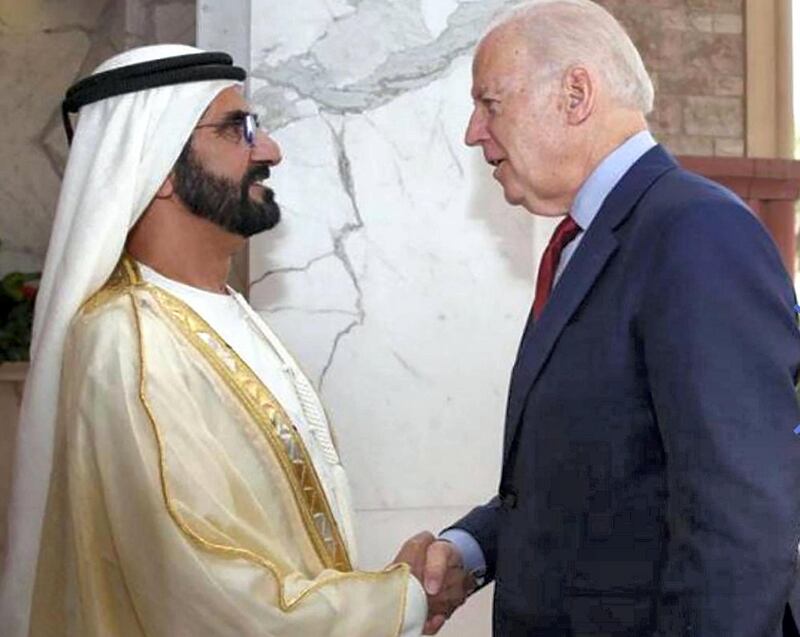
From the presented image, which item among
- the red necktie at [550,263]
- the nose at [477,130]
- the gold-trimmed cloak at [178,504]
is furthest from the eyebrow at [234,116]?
the red necktie at [550,263]

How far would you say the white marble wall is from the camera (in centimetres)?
366

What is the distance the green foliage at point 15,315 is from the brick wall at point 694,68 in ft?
18.8

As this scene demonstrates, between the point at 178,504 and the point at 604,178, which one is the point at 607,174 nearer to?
the point at 604,178

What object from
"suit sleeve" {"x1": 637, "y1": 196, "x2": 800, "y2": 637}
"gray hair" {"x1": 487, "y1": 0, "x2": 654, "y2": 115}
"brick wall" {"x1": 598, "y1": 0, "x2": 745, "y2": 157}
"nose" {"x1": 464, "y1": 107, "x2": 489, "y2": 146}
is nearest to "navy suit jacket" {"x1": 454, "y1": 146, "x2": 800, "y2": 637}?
"suit sleeve" {"x1": 637, "y1": 196, "x2": 800, "y2": 637}

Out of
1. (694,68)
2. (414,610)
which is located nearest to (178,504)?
(414,610)

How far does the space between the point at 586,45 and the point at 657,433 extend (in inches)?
22.9

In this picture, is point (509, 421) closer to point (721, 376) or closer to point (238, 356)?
point (721, 376)

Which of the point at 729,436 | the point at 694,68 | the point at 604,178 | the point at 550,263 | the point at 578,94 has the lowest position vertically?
the point at 729,436

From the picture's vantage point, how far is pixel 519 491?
242 cm

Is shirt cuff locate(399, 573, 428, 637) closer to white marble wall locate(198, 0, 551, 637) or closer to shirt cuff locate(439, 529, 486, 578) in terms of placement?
shirt cuff locate(439, 529, 486, 578)

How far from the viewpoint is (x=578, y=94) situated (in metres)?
2.38

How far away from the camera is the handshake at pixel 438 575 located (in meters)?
2.80

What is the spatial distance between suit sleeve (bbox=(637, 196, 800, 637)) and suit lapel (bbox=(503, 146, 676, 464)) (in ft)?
0.73

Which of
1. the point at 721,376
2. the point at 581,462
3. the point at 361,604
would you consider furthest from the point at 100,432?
the point at 721,376
